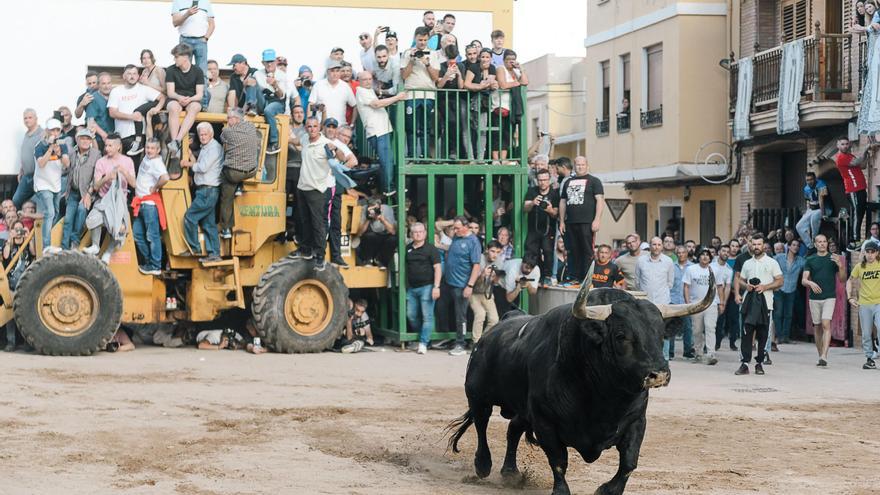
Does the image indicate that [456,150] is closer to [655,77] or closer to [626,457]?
[626,457]

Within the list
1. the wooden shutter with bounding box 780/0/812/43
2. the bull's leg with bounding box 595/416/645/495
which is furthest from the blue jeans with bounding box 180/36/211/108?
the wooden shutter with bounding box 780/0/812/43

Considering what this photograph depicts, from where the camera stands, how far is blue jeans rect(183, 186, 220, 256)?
19.7 metres

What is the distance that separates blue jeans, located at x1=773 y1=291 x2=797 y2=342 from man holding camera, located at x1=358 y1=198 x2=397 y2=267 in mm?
6280

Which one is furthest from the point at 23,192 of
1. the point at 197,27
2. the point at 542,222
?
the point at 542,222

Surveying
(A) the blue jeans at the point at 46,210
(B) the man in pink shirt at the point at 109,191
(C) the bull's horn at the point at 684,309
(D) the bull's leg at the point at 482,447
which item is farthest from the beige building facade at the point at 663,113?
(C) the bull's horn at the point at 684,309

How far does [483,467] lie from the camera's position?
10656mm

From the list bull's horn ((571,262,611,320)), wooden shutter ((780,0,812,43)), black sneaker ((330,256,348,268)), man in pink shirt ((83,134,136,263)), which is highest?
wooden shutter ((780,0,812,43))

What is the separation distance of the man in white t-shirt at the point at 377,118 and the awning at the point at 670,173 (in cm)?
1242

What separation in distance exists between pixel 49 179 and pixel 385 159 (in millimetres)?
4715

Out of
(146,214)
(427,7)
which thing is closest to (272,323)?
(146,214)

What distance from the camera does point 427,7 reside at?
2538 cm

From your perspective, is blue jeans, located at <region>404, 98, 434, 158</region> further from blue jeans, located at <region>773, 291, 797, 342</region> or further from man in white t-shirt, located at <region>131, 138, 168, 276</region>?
blue jeans, located at <region>773, 291, 797, 342</region>

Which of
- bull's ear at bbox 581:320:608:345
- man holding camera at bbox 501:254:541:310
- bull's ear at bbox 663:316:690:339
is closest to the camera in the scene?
bull's ear at bbox 581:320:608:345

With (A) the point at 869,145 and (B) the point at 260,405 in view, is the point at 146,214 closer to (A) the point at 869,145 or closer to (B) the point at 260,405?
(B) the point at 260,405
